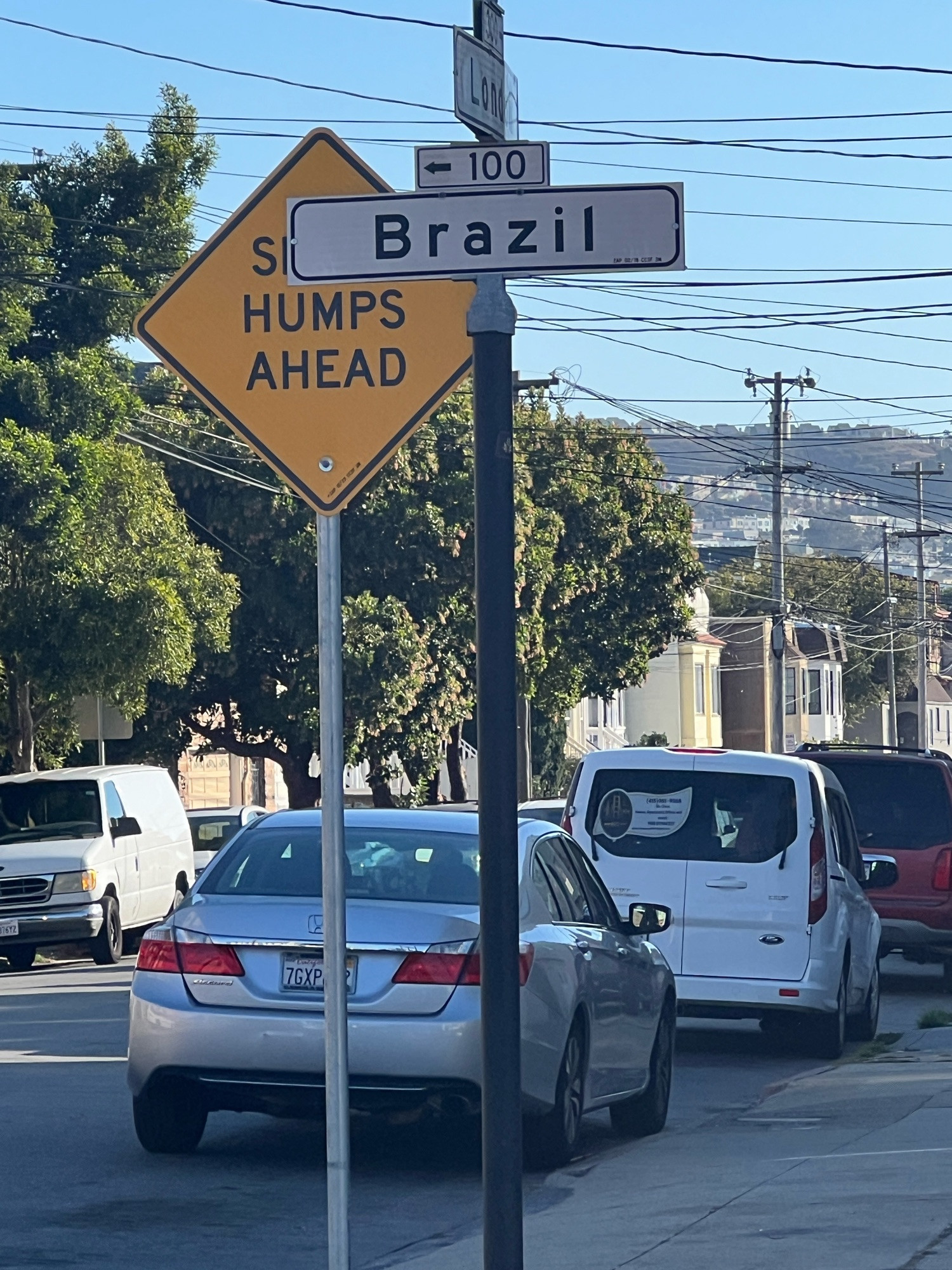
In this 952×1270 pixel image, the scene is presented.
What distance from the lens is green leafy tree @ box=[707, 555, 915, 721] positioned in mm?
92688

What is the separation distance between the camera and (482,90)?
4938 mm

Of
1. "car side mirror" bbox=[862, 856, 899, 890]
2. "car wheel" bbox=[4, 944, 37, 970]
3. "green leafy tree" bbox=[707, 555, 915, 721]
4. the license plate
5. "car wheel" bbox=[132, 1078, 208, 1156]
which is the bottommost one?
"car wheel" bbox=[4, 944, 37, 970]

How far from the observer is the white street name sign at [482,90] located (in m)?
4.86

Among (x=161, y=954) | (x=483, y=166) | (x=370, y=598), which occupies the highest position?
(x=370, y=598)

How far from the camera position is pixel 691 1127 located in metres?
10.5

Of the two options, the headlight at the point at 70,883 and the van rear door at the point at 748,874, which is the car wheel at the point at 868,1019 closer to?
the van rear door at the point at 748,874

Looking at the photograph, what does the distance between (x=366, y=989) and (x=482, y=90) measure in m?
4.51

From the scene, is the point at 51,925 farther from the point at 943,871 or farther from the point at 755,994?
the point at 755,994

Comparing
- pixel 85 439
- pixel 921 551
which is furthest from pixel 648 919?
pixel 921 551

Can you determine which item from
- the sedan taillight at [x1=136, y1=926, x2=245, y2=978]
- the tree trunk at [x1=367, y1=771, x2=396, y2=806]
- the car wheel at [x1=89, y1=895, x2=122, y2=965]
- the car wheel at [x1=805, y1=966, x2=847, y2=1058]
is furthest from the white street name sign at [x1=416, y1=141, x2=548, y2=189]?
the tree trunk at [x1=367, y1=771, x2=396, y2=806]

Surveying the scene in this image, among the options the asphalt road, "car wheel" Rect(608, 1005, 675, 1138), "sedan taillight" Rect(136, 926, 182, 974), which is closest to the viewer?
the asphalt road

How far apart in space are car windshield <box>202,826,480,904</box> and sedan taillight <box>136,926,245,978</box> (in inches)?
12.9

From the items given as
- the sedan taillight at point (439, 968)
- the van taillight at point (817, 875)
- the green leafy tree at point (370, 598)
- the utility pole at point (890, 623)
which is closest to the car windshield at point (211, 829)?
the green leafy tree at point (370, 598)

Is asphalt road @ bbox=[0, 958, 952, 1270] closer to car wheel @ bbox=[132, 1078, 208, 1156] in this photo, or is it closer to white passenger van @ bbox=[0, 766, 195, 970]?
car wheel @ bbox=[132, 1078, 208, 1156]
